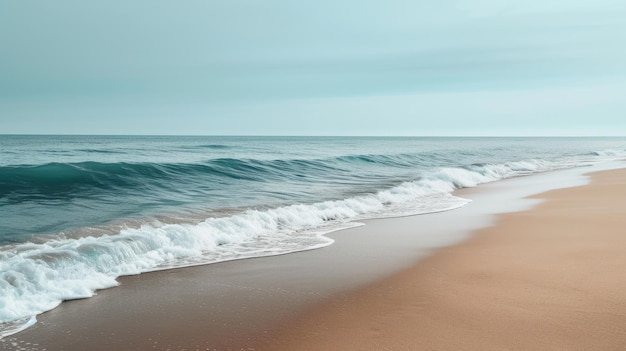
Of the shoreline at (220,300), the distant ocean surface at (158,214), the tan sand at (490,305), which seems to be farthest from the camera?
the distant ocean surface at (158,214)

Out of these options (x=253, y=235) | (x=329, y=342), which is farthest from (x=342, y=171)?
(x=329, y=342)

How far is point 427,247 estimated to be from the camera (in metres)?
7.55

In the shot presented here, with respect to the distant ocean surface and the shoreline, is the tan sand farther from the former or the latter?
the distant ocean surface

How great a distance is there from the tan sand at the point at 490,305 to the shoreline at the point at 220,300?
0.30 meters

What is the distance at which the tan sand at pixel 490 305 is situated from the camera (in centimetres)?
386

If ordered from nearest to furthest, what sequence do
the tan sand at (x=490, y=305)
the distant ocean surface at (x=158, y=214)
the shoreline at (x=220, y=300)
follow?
the tan sand at (x=490, y=305) < the shoreline at (x=220, y=300) < the distant ocean surface at (x=158, y=214)

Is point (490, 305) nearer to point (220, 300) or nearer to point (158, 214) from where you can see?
point (220, 300)

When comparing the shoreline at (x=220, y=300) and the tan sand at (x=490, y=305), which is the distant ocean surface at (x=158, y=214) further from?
the tan sand at (x=490, y=305)

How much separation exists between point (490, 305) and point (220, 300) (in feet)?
8.63

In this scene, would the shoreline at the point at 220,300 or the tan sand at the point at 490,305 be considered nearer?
the tan sand at the point at 490,305

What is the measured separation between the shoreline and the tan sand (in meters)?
0.30

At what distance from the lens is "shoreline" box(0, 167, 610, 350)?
400 cm

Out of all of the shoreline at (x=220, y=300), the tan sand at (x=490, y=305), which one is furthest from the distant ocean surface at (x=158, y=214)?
the tan sand at (x=490, y=305)

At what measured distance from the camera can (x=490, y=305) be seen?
4.62 m
